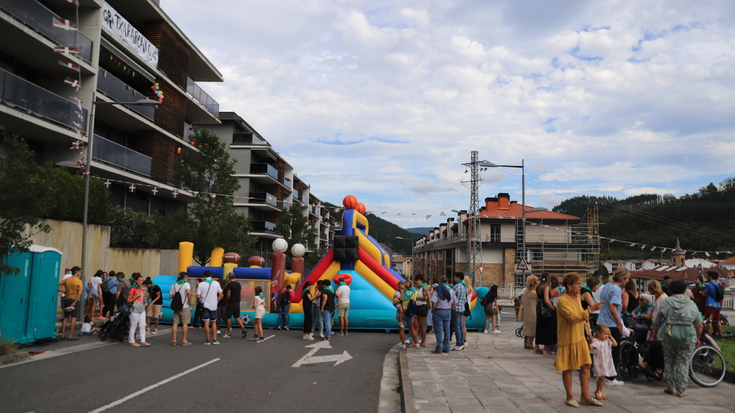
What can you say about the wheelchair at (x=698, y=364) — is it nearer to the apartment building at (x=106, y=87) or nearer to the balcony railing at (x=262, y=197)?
the apartment building at (x=106, y=87)

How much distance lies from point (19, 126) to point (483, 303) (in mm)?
18398

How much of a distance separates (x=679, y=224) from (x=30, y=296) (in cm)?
7829

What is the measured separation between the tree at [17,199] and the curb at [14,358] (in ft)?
5.44

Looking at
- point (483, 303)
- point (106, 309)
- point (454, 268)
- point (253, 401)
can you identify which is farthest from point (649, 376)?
point (454, 268)

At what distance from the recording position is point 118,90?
23.7 m

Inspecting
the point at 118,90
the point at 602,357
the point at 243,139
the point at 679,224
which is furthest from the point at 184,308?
the point at 679,224

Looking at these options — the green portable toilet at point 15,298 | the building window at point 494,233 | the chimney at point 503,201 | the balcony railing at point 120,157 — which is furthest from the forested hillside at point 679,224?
the green portable toilet at point 15,298

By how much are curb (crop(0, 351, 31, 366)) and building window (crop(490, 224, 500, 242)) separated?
39618 mm

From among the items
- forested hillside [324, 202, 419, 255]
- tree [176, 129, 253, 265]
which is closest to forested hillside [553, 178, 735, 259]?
forested hillside [324, 202, 419, 255]

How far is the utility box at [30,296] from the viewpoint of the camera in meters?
10.1

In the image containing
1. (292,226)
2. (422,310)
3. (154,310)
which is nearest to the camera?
(422,310)

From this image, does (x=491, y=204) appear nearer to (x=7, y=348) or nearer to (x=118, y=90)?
(x=118, y=90)

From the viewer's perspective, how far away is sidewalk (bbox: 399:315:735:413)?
236 inches

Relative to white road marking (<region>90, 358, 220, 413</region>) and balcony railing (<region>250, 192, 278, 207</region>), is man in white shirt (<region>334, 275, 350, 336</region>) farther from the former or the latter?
balcony railing (<region>250, 192, 278, 207</region>)
